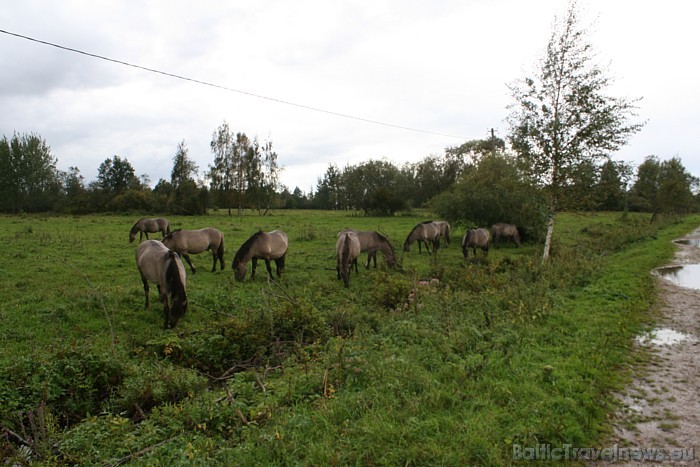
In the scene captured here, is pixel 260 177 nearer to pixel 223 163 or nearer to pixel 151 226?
pixel 223 163

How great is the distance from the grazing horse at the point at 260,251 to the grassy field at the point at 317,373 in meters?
1.43

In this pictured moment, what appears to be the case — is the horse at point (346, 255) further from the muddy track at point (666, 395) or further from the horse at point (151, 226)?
the horse at point (151, 226)

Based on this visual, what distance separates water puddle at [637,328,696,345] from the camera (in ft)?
18.7

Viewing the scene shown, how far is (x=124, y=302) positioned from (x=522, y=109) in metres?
15.8

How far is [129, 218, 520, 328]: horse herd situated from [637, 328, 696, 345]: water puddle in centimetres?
716

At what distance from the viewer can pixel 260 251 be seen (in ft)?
38.0

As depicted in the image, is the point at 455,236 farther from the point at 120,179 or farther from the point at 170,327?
the point at 120,179

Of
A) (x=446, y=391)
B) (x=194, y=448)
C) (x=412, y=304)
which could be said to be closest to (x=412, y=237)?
(x=412, y=304)

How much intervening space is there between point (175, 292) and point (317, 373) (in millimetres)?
4227

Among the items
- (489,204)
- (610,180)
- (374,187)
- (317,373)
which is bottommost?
(317,373)

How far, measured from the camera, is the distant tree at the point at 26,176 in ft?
153

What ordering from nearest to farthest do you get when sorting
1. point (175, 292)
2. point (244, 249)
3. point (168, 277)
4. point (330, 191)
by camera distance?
point (175, 292)
point (168, 277)
point (244, 249)
point (330, 191)

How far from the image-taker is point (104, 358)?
5.31m

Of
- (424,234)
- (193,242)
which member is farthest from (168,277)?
(424,234)
